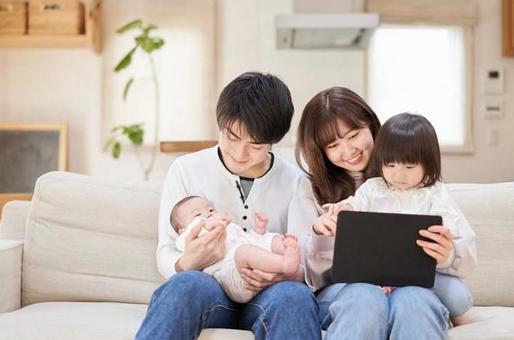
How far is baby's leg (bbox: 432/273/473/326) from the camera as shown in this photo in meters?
1.52

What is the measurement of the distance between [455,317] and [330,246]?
13.8 inches

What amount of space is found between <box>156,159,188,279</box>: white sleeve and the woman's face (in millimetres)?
425

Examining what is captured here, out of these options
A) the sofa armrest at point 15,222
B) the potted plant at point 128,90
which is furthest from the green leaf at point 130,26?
the sofa armrest at point 15,222

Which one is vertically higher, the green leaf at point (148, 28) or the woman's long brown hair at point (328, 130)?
the green leaf at point (148, 28)

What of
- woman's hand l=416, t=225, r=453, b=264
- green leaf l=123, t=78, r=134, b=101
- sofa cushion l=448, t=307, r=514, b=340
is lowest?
sofa cushion l=448, t=307, r=514, b=340

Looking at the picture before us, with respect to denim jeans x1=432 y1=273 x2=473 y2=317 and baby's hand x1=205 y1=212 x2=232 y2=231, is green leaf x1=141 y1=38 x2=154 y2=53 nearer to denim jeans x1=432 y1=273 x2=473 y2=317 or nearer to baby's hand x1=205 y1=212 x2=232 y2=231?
baby's hand x1=205 y1=212 x2=232 y2=231

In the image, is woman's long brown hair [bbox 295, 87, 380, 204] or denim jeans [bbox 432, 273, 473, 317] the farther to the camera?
woman's long brown hair [bbox 295, 87, 380, 204]

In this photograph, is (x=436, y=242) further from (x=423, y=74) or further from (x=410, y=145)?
(x=423, y=74)

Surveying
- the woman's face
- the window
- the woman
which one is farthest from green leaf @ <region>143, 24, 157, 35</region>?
the woman's face

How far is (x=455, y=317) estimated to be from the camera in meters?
1.60

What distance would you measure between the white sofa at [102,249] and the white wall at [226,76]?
6.94ft

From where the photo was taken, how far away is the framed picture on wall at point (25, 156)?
4148 millimetres

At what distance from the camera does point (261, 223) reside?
1673mm

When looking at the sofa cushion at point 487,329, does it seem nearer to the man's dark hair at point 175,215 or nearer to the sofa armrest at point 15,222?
the man's dark hair at point 175,215
